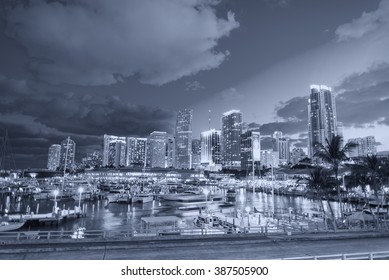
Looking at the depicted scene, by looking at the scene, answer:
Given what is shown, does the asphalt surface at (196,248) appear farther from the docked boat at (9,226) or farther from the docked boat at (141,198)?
the docked boat at (141,198)

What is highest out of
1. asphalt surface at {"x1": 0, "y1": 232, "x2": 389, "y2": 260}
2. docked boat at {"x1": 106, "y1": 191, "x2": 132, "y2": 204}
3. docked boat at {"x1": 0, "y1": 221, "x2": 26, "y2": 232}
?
asphalt surface at {"x1": 0, "y1": 232, "x2": 389, "y2": 260}

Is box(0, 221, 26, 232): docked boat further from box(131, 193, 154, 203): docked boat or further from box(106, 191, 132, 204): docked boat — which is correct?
box(131, 193, 154, 203): docked boat

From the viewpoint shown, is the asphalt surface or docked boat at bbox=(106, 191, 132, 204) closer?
the asphalt surface

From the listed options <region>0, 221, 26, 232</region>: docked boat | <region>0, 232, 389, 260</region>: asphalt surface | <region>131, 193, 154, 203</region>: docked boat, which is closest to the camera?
<region>0, 232, 389, 260</region>: asphalt surface

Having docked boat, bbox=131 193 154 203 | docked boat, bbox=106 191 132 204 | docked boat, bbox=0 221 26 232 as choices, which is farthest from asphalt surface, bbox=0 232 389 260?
docked boat, bbox=106 191 132 204

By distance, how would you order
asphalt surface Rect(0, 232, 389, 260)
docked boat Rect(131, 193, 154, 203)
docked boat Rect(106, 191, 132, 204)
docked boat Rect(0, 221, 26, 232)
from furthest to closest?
1. docked boat Rect(131, 193, 154, 203)
2. docked boat Rect(106, 191, 132, 204)
3. docked boat Rect(0, 221, 26, 232)
4. asphalt surface Rect(0, 232, 389, 260)

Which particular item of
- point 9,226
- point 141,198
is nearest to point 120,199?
point 141,198

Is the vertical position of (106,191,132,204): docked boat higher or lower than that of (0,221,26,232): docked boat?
higher
